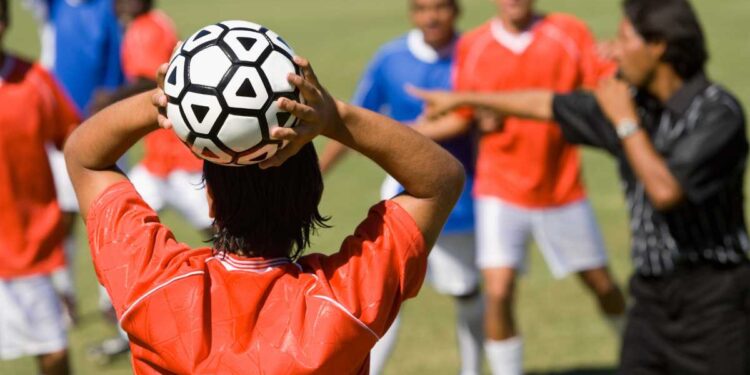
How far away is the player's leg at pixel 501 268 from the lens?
7812 mm

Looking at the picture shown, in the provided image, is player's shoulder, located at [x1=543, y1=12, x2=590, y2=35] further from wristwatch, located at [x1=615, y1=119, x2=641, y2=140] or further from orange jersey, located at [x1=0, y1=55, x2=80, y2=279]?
Result: orange jersey, located at [x1=0, y1=55, x2=80, y2=279]

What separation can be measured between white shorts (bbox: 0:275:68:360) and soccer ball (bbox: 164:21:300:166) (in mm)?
4123

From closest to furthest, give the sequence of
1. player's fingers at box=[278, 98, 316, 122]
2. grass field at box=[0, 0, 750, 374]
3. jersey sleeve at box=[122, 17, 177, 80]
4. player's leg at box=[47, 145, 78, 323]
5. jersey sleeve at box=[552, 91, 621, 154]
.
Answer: player's fingers at box=[278, 98, 316, 122] < jersey sleeve at box=[552, 91, 621, 154] < player's leg at box=[47, 145, 78, 323] < grass field at box=[0, 0, 750, 374] < jersey sleeve at box=[122, 17, 177, 80]

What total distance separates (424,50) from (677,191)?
10.2 ft

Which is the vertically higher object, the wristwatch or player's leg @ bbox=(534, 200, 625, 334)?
the wristwatch

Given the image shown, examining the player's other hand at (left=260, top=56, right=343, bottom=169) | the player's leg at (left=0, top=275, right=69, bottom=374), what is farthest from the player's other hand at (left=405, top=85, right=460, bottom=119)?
the player's other hand at (left=260, top=56, right=343, bottom=169)

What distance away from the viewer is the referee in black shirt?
5484 millimetres

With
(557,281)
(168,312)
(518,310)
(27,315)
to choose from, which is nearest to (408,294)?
(168,312)

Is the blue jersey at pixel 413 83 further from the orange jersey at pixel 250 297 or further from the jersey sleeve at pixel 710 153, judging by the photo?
the orange jersey at pixel 250 297

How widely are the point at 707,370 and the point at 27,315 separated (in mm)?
3717

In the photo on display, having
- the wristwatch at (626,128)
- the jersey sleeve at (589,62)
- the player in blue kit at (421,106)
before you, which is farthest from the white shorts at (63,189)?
the wristwatch at (626,128)

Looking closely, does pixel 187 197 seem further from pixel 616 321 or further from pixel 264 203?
pixel 264 203

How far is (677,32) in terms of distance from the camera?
223 inches

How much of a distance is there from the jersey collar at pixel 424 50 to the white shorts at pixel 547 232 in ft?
3.16
